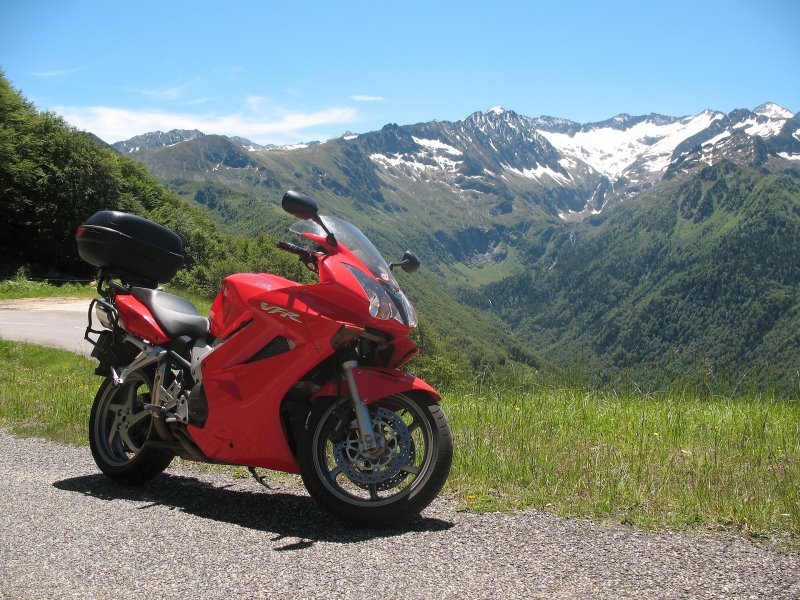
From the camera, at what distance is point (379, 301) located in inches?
184

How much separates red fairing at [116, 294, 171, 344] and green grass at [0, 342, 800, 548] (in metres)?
2.29

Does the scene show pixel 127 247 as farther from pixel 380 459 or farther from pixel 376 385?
pixel 380 459

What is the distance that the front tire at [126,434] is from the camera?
581 cm

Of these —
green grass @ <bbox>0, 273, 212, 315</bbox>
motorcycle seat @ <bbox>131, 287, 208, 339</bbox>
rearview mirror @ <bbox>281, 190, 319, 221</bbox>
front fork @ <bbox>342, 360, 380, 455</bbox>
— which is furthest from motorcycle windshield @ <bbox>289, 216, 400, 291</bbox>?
green grass @ <bbox>0, 273, 212, 315</bbox>

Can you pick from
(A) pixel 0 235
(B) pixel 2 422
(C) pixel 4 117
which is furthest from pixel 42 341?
(C) pixel 4 117

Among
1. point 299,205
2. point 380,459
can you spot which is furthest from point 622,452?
point 299,205

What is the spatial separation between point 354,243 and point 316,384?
101 cm

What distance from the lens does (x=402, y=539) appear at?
435 cm

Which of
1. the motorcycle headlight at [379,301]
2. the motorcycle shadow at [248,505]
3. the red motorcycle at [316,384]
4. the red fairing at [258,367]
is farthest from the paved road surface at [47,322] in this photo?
the motorcycle headlight at [379,301]

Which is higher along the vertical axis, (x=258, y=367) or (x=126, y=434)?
(x=258, y=367)

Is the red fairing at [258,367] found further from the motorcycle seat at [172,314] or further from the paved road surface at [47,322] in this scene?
the paved road surface at [47,322]

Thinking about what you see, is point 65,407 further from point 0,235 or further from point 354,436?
point 0,235

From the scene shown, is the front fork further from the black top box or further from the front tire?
the black top box

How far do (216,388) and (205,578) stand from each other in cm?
160
